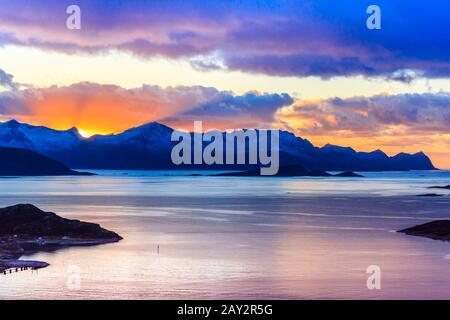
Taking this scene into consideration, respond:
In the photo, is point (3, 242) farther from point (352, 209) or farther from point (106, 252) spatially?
point (352, 209)

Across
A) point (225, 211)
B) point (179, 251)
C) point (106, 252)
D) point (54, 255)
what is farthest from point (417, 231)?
point (225, 211)

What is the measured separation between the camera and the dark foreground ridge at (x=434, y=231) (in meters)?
80.1

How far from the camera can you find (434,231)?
271 feet

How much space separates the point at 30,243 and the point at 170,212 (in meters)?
67.3

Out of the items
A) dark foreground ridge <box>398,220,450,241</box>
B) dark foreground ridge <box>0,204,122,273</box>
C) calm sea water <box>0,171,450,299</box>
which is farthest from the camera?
dark foreground ridge <box>398,220,450,241</box>

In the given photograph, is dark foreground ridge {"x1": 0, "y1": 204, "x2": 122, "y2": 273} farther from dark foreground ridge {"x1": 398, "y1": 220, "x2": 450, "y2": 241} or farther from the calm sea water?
dark foreground ridge {"x1": 398, "y1": 220, "x2": 450, "y2": 241}

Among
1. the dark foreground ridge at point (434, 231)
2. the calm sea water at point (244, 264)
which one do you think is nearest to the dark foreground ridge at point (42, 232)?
the calm sea water at point (244, 264)

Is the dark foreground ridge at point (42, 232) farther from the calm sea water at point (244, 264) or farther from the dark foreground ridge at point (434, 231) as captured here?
the dark foreground ridge at point (434, 231)

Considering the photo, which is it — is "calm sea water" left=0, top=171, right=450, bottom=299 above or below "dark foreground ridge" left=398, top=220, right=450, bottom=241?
below

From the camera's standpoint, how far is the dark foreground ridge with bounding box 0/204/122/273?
226 feet

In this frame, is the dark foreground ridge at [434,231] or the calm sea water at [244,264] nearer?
the calm sea water at [244,264]

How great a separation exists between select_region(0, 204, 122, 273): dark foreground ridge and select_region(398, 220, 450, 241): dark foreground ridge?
35154mm

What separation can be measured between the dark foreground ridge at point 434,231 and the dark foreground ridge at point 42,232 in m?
35.2

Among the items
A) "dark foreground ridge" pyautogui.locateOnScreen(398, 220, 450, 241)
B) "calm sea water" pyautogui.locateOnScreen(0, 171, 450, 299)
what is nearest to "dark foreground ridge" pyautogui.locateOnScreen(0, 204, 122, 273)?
"calm sea water" pyautogui.locateOnScreen(0, 171, 450, 299)
